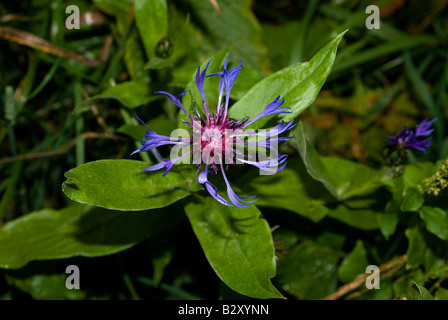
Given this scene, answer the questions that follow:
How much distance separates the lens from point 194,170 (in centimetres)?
181

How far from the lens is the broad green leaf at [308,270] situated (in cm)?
244

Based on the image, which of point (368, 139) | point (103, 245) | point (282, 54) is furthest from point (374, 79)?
point (103, 245)

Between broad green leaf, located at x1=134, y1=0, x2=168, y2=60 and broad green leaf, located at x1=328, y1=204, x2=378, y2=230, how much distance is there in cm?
124

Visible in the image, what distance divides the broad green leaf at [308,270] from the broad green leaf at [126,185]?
0.92m

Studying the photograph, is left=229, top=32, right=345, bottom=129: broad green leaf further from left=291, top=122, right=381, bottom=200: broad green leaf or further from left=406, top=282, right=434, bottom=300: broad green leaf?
left=406, top=282, right=434, bottom=300: broad green leaf

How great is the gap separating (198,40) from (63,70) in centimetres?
86

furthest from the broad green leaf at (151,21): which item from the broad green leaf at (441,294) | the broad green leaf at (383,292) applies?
the broad green leaf at (441,294)

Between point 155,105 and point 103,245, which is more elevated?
point 155,105

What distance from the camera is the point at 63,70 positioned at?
8.94 feet

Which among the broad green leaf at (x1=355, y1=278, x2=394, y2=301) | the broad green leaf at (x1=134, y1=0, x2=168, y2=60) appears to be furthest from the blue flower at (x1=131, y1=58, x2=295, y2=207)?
the broad green leaf at (x1=355, y1=278, x2=394, y2=301)

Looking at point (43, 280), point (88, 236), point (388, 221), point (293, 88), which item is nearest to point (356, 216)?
point (388, 221)
